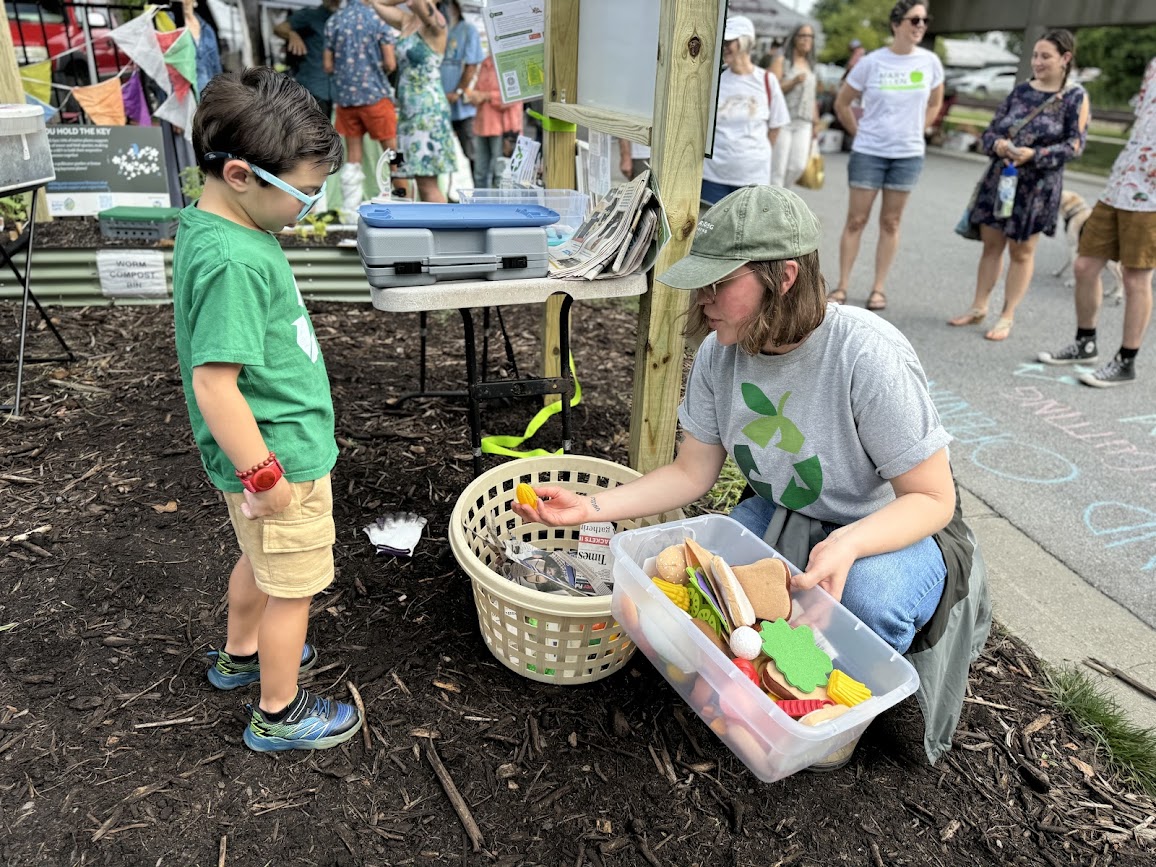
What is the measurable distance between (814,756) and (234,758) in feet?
4.31

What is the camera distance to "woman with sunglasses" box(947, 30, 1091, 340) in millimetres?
4527

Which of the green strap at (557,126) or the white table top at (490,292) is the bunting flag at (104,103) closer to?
the green strap at (557,126)

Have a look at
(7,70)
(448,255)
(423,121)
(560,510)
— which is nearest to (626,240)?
(448,255)

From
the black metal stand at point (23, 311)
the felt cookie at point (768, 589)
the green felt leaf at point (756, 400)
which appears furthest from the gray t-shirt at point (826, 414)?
the black metal stand at point (23, 311)

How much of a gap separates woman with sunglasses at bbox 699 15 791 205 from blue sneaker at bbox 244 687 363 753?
4052mm

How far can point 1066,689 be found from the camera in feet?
7.21

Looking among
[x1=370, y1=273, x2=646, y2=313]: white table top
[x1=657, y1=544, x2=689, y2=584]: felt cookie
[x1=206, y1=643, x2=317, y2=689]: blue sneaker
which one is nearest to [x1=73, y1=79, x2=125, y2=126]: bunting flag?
[x1=370, y1=273, x2=646, y2=313]: white table top

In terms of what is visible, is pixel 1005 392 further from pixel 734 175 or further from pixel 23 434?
pixel 23 434

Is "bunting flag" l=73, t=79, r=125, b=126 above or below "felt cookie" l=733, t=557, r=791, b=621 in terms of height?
above

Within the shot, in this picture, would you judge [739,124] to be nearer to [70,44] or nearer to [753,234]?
[753,234]

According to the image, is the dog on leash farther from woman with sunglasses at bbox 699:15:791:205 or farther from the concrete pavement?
woman with sunglasses at bbox 699:15:791:205

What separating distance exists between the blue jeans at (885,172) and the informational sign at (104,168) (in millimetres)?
5114

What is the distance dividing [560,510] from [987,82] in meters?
41.4

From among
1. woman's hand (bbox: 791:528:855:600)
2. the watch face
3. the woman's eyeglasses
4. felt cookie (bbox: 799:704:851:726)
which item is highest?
the woman's eyeglasses
